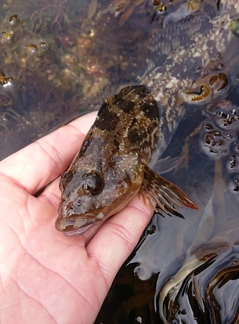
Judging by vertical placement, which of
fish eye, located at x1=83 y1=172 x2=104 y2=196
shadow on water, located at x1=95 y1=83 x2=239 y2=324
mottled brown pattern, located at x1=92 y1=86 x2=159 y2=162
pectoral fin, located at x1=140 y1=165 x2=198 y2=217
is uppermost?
mottled brown pattern, located at x1=92 y1=86 x2=159 y2=162

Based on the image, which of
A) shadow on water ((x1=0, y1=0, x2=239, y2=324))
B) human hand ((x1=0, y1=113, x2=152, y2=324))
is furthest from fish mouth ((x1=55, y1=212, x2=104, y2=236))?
shadow on water ((x1=0, y1=0, x2=239, y2=324))

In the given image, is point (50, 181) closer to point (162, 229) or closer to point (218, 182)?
point (162, 229)

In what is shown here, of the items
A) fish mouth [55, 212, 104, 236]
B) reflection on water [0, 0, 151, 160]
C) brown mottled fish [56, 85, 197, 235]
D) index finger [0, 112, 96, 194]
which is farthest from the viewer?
reflection on water [0, 0, 151, 160]

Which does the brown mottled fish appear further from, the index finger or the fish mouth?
the index finger

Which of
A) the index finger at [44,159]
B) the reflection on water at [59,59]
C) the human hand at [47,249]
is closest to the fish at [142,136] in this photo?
the human hand at [47,249]

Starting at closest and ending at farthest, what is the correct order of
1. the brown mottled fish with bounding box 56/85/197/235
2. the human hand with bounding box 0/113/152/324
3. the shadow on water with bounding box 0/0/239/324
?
the human hand with bounding box 0/113/152/324
the brown mottled fish with bounding box 56/85/197/235
the shadow on water with bounding box 0/0/239/324

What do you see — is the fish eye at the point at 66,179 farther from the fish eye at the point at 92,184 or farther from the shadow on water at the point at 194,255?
the shadow on water at the point at 194,255

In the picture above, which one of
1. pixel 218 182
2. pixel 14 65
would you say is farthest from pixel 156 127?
pixel 14 65

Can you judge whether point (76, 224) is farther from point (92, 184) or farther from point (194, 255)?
point (194, 255)
